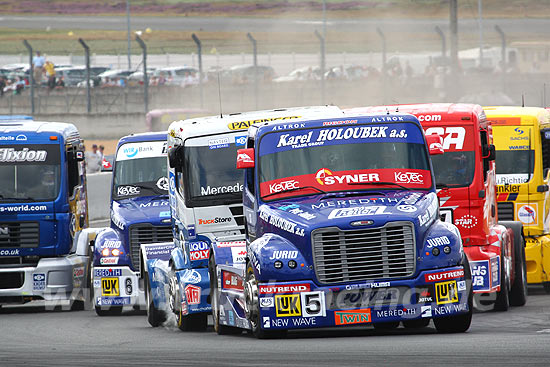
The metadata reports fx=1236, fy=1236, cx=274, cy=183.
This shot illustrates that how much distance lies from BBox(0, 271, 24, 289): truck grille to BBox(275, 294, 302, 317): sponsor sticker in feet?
25.9

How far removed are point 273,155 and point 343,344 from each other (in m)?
2.29

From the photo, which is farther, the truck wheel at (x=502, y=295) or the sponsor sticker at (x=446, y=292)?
the truck wheel at (x=502, y=295)

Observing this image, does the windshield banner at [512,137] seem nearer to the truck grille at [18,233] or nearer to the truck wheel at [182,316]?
the truck wheel at [182,316]

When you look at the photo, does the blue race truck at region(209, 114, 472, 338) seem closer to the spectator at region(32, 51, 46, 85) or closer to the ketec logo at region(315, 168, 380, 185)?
the ketec logo at region(315, 168, 380, 185)

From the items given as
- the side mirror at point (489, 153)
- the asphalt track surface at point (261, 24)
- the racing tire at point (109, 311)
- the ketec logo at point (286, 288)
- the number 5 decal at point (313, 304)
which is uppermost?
the asphalt track surface at point (261, 24)

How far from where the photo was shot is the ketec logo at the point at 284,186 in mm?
11430

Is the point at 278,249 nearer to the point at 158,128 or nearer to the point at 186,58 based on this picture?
the point at 158,128

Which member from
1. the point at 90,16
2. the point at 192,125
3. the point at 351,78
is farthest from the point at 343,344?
the point at 90,16

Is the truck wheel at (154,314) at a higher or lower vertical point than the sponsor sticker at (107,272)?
lower

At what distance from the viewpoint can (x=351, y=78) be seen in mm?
45969

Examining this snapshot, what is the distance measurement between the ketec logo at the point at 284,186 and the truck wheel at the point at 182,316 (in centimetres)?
239

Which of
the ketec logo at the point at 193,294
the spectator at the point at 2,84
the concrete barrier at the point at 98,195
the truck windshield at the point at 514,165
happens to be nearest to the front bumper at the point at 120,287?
the ketec logo at the point at 193,294

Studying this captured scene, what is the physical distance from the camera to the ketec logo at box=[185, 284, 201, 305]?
43.4 feet

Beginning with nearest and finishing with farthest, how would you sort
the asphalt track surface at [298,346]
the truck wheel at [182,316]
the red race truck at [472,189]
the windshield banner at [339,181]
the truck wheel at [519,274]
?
the asphalt track surface at [298,346]
the windshield banner at [339,181]
the truck wheel at [182,316]
the red race truck at [472,189]
the truck wheel at [519,274]
